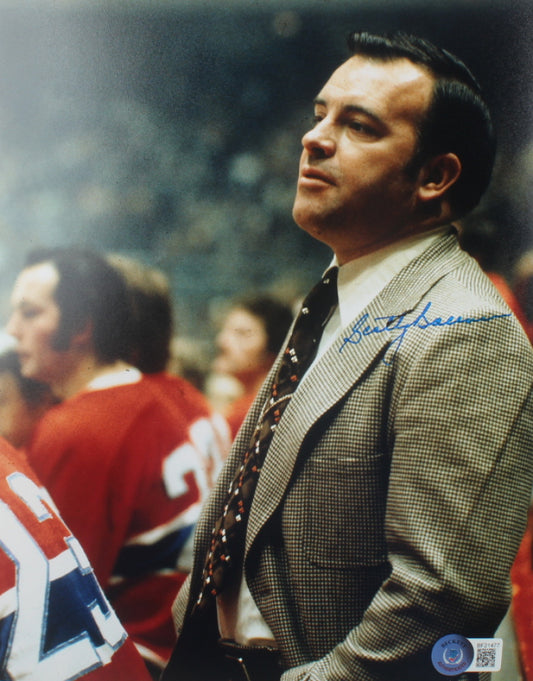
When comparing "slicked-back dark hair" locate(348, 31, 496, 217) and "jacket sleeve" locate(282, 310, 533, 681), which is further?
"slicked-back dark hair" locate(348, 31, 496, 217)

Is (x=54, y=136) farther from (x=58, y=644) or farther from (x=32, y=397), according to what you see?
(x=58, y=644)

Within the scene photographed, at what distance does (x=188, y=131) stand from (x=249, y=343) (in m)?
0.54

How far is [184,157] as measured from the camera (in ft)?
4.98

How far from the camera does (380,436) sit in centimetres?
115

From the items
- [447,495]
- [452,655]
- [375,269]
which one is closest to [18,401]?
[375,269]

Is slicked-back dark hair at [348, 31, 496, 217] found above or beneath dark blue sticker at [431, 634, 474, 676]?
above

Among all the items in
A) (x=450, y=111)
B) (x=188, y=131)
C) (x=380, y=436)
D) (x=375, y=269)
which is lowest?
(x=380, y=436)

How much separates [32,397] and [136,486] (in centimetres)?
32

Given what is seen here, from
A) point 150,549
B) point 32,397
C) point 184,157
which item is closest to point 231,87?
point 184,157

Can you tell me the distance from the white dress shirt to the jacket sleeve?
6.9 inches

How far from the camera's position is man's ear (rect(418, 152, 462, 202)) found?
1.30 meters

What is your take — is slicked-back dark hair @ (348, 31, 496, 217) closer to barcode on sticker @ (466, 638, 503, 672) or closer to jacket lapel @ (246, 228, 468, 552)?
jacket lapel @ (246, 228, 468, 552)

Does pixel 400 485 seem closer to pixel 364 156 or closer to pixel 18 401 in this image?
pixel 364 156

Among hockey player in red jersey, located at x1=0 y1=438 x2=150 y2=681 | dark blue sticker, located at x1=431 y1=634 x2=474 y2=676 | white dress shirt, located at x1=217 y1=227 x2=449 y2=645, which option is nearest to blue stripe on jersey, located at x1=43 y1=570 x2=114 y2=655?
hockey player in red jersey, located at x1=0 y1=438 x2=150 y2=681
